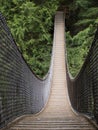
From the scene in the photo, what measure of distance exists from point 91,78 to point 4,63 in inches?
51.5

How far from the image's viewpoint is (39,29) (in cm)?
1823

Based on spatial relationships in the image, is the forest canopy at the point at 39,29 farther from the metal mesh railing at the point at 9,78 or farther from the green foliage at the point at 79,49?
the metal mesh railing at the point at 9,78

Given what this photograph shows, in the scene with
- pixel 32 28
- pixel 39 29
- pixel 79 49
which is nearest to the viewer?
pixel 79 49

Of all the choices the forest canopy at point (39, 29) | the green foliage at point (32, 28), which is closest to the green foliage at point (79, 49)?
the forest canopy at point (39, 29)

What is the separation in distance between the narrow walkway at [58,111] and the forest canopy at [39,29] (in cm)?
62

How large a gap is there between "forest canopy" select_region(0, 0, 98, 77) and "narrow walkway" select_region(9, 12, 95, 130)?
0.62 m

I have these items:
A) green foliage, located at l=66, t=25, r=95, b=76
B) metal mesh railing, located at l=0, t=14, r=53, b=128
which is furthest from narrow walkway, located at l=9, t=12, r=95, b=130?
green foliage, located at l=66, t=25, r=95, b=76

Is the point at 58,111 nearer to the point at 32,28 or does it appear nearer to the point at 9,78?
the point at 9,78

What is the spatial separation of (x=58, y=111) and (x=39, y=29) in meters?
8.77

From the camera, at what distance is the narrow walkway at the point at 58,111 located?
4.61 meters

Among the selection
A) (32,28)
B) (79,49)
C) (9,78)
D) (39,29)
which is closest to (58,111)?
(9,78)

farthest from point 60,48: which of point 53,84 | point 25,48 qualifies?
point 53,84

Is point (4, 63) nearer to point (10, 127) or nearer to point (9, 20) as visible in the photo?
point (10, 127)

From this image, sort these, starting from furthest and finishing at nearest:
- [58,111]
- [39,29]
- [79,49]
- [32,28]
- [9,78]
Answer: [39,29] → [32,28] → [79,49] → [58,111] → [9,78]
